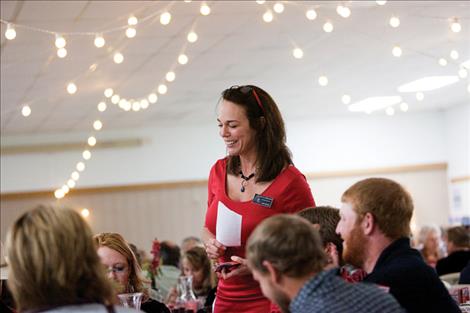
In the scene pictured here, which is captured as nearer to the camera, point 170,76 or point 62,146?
point 170,76

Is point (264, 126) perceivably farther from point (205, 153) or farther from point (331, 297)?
point (205, 153)

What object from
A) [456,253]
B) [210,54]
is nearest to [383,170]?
[210,54]

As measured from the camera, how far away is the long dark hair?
10.1ft

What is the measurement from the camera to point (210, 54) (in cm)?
828

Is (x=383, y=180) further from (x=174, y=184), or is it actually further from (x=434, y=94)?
(x=174, y=184)

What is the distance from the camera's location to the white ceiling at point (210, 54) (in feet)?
21.7

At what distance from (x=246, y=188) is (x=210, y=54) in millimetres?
5320

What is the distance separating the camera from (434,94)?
12.1m

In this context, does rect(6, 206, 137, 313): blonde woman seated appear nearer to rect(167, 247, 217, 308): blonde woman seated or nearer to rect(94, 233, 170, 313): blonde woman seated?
rect(94, 233, 170, 313): blonde woman seated

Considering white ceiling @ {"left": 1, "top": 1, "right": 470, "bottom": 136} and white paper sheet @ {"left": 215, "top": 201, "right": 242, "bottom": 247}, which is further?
white ceiling @ {"left": 1, "top": 1, "right": 470, "bottom": 136}

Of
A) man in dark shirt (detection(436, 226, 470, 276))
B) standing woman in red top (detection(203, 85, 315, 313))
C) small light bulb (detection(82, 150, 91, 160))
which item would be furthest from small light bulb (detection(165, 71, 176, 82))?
standing woman in red top (detection(203, 85, 315, 313))

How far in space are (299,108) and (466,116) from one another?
2.69 metres

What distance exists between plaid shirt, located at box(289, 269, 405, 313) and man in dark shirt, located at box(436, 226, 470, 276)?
5.07 meters

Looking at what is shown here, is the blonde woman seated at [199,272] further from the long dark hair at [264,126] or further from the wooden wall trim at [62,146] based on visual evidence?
the wooden wall trim at [62,146]
